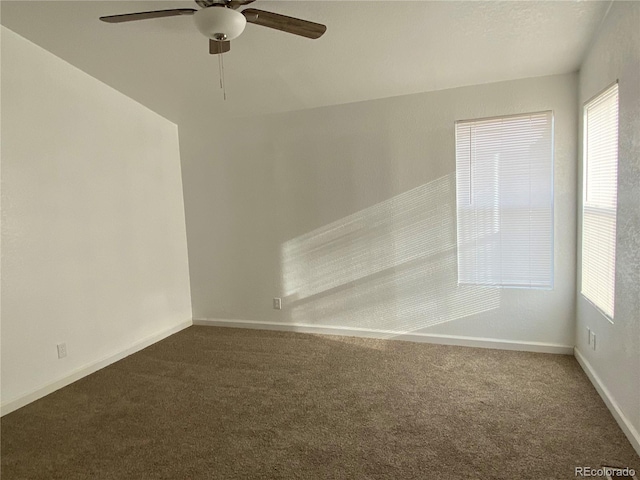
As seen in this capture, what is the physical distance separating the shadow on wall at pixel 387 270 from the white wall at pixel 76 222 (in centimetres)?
145

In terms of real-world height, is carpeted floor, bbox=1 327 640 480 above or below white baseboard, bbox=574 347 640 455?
below

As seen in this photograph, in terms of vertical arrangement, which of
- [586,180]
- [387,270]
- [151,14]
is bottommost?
[387,270]

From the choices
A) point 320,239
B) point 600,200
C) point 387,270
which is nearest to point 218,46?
point 320,239

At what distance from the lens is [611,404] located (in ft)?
7.86

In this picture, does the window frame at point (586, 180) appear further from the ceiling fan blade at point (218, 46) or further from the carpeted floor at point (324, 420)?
the ceiling fan blade at point (218, 46)

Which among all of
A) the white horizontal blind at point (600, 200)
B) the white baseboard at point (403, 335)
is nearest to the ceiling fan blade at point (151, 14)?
the white horizontal blind at point (600, 200)

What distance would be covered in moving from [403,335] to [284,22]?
9.44 feet

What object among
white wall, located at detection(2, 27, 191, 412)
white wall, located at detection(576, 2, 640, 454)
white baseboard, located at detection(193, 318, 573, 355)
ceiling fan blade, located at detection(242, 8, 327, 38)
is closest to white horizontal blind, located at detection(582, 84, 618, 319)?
white wall, located at detection(576, 2, 640, 454)

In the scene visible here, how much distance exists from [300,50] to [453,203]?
1.82 meters

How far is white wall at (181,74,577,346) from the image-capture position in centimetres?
332

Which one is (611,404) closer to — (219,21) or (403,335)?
(403,335)

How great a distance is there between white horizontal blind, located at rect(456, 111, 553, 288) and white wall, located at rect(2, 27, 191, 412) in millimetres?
3033

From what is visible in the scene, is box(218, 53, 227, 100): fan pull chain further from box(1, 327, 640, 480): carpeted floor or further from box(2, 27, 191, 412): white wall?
box(1, 327, 640, 480): carpeted floor

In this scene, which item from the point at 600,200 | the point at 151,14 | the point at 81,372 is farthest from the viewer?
the point at 81,372
